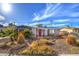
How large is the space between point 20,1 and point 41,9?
23 centimetres

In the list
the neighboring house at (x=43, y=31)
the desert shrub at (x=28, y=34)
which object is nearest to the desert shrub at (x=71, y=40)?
the neighboring house at (x=43, y=31)

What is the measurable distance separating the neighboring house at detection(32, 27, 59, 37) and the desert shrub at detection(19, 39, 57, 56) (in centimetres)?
7

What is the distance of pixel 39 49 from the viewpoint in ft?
5.57

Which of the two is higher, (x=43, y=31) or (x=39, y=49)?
(x=43, y=31)

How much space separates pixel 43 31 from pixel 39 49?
19cm

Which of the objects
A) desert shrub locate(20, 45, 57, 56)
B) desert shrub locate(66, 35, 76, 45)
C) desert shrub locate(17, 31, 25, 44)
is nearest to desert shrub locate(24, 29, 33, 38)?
desert shrub locate(17, 31, 25, 44)

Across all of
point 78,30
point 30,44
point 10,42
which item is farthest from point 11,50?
point 78,30

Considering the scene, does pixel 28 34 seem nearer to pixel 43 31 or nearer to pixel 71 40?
pixel 43 31

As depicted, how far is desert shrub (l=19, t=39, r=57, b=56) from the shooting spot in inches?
66.4

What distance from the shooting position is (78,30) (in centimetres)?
169

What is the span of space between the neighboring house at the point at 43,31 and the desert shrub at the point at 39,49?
7cm

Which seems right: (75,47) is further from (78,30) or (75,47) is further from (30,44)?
(30,44)

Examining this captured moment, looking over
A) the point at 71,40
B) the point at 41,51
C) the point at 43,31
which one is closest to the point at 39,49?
the point at 41,51

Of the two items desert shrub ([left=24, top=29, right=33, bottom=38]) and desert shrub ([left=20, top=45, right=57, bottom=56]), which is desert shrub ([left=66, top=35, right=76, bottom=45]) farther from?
desert shrub ([left=24, top=29, right=33, bottom=38])
